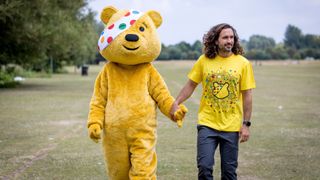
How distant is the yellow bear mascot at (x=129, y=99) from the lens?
502 cm

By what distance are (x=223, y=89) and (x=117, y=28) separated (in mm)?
1233

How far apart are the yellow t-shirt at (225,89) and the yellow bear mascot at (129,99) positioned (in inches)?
12.4

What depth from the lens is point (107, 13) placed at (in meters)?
5.45

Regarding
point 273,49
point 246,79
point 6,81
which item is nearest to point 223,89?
point 246,79

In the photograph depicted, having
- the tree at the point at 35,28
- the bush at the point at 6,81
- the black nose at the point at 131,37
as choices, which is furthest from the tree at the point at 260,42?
the black nose at the point at 131,37

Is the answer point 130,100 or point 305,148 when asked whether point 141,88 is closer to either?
point 130,100

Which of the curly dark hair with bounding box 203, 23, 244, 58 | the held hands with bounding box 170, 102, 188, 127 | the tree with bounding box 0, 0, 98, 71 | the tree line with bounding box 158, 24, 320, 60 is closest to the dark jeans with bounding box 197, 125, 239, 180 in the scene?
the held hands with bounding box 170, 102, 188, 127

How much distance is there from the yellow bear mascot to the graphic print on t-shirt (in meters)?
0.35

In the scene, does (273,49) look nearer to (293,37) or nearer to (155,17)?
(293,37)

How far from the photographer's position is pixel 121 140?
5.05 meters

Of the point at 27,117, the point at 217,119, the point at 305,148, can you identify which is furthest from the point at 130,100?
the point at 27,117

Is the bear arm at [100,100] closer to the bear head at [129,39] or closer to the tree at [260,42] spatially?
the bear head at [129,39]

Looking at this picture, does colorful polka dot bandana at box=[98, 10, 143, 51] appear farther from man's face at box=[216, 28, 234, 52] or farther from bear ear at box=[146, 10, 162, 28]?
man's face at box=[216, 28, 234, 52]

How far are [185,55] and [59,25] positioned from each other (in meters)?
71.6
